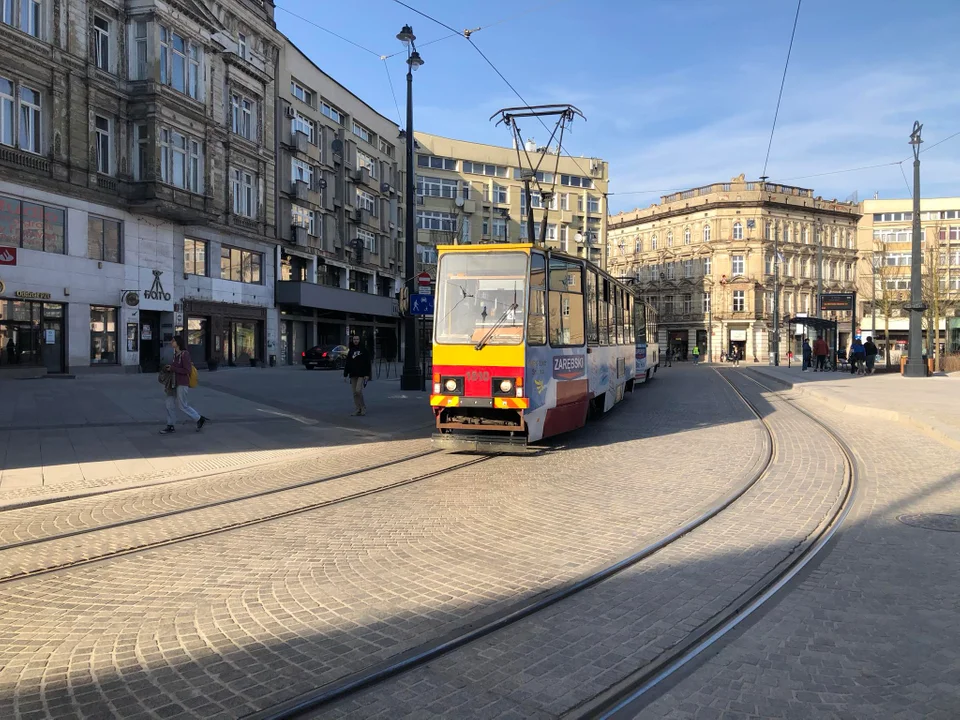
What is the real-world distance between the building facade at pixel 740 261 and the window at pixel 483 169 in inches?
780

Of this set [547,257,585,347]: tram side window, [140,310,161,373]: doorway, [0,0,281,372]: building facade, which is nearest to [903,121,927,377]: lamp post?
[547,257,585,347]: tram side window

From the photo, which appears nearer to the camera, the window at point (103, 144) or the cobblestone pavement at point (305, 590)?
the cobblestone pavement at point (305, 590)

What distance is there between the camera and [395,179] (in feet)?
183

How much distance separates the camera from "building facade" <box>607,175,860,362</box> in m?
69.3

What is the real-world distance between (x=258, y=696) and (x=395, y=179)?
55.5m

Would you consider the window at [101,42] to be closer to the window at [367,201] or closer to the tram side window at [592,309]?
the window at [367,201]

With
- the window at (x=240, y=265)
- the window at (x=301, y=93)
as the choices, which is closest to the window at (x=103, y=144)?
the window at (x=240, y=265)

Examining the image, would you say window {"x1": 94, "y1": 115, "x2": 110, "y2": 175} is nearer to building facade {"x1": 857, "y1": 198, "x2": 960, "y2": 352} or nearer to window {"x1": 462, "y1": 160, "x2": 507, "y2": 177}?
window {"x1": 462, "y1": 160, "x2": 507, "y2": 177}

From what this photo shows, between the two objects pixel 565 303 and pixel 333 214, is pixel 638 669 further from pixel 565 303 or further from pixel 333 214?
pixel 333 214

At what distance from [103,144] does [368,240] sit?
25131 millimetres

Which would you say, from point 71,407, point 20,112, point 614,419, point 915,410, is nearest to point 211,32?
point 20,112

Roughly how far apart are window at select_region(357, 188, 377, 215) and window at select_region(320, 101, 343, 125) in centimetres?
492

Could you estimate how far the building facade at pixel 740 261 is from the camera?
2729 inches

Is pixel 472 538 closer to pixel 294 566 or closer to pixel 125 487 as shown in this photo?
pixel 294 566
